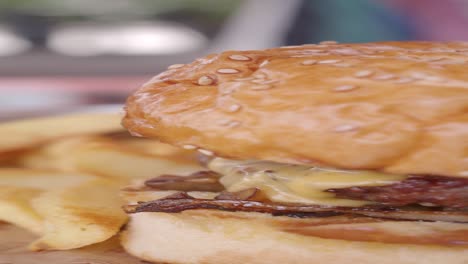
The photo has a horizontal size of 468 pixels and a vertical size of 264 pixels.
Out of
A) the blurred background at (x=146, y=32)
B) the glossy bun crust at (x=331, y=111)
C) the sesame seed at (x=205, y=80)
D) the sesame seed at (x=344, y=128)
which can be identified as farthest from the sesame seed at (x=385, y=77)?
the blurred background at (x=146, y=32)

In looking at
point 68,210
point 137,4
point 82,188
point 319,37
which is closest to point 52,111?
point 82,188

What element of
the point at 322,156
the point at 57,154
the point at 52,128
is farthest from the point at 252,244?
the point at 52,128

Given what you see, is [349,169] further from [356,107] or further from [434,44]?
[434,44]

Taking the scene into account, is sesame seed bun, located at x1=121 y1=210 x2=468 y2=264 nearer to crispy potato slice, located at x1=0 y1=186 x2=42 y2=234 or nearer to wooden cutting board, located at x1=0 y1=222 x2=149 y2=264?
wooden cutting board, located at x1=0 y1=222 x2=149 y2=264

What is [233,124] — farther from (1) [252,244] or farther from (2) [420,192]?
(2) [420,192]

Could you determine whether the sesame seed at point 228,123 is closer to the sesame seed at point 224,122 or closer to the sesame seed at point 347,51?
the sesame seed at point 224,122

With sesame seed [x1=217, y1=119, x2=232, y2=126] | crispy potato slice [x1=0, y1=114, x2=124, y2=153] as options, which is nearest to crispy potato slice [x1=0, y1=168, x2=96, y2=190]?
crispy potato slice [x1=0, y1=114, x2=124, y2=153]
